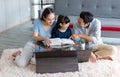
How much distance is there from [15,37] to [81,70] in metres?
2.29

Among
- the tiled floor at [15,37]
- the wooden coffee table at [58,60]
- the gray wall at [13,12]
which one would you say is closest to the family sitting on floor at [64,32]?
the wooden coffee table at [58,60]

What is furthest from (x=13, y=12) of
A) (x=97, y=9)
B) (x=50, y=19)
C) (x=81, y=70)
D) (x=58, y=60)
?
(x=81, y=70)

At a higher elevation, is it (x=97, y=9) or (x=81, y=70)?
(x=97, y=9)

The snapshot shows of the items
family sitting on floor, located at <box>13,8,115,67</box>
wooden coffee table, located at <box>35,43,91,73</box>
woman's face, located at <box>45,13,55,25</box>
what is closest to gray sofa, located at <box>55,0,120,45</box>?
family sitting on floor, located at <box>13,8,115,67</box>

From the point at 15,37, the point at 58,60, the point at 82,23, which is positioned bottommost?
the point at 15,37

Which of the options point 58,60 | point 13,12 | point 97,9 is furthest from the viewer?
point 13,12

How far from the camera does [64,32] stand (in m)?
2.61

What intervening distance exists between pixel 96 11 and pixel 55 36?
152cm

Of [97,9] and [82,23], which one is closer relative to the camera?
[82,23]

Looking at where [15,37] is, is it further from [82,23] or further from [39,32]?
[82,23]

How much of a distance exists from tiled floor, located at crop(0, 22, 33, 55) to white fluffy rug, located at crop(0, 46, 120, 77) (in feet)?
3.29

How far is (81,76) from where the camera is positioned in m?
2.21

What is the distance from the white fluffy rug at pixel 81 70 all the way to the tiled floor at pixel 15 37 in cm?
100

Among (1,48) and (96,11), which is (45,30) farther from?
(96,11)
